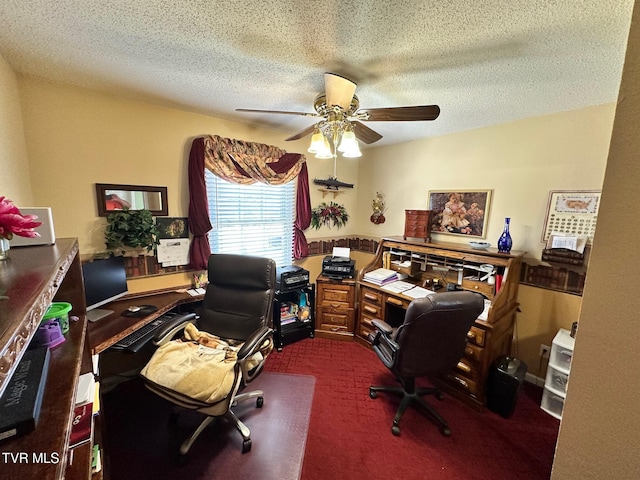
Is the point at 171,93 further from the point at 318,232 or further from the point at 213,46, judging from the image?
the point at 318,232

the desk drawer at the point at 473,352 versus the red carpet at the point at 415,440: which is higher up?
the desk drawer at the point at 473,352

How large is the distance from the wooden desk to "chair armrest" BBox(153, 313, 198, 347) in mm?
160

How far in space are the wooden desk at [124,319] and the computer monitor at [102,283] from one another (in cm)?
8

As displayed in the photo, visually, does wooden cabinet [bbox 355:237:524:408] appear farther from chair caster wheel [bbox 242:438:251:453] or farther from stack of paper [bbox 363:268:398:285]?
chair caster wheel [bbox 242:438:251:453]

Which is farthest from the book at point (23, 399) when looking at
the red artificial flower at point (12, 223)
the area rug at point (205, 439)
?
the area rug at point (205, 439)

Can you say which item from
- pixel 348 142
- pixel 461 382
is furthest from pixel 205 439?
pixel 348 142

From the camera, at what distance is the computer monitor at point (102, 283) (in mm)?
1729

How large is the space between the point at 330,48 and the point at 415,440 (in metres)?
2.51

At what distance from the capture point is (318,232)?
3371 mm

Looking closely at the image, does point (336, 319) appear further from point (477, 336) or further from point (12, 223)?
point (12, 223)

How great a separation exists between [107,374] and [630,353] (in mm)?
3074

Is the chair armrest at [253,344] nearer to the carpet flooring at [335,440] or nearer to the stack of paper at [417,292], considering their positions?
the carpet flooring at [335,440]

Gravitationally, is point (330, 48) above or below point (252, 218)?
above

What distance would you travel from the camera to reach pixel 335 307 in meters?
2.94
